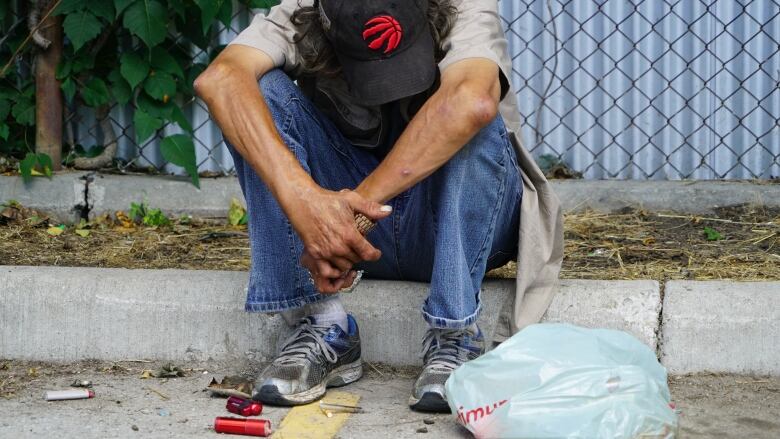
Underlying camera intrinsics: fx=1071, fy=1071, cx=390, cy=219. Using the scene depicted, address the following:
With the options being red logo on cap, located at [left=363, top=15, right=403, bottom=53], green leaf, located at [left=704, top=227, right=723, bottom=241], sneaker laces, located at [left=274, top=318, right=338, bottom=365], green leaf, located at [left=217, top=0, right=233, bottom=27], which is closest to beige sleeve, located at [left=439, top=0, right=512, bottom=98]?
red logo on cap, located at [left=363, top=15, right=403, bottom=53]

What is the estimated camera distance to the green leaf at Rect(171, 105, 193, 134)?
4.59m

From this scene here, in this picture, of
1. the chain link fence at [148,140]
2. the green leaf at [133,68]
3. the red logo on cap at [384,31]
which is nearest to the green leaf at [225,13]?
the chain link fence at [148,140]

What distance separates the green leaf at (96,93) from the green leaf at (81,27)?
241 mm

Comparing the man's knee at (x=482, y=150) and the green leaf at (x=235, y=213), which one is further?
the green leaf at (x=235, y=213)

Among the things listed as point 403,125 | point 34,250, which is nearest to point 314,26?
point 403,125

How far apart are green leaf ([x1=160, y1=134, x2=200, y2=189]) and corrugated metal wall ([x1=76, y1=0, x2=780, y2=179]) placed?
225mm

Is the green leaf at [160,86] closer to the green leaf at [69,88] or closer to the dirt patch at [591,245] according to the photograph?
the green leaf at [69,88]

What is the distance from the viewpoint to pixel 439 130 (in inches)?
101

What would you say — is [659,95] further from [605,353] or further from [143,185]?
[605,353]

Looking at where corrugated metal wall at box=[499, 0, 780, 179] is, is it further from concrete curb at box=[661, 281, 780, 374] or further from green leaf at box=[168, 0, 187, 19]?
concrete curb at box=[661, 281, 780, 374]

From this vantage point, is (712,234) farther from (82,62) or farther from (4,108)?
(4,108)

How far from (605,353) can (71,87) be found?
299 cm

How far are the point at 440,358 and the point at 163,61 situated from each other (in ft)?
7.56

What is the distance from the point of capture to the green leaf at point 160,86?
14.8 feet
